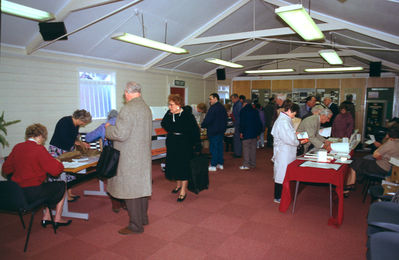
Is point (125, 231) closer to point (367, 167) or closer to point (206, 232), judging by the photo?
point (206, 232)

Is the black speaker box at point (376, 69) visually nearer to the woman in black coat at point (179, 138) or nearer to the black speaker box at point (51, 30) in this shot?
the woman in black coat at point (179, 138)

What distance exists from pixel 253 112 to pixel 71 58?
423cm

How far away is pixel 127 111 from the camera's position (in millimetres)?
2947

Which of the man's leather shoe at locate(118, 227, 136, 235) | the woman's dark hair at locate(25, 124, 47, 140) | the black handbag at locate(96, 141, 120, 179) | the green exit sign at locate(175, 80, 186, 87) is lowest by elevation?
the man's leather shoe at locate(118, 227, 136, 235)

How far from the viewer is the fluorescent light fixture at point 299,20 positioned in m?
3.45

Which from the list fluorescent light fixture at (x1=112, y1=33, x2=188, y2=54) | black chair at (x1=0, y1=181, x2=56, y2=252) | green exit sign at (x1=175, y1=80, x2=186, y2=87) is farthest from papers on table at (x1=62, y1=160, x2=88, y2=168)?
green exit sign at (x1=175, y1=80, x2=186, y2=87)

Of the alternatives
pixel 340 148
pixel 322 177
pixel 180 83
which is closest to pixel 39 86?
pixel 180 83

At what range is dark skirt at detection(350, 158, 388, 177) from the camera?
409 centimetres

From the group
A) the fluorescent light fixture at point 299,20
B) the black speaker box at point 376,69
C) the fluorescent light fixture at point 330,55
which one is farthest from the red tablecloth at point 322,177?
the black speaker box at point 376,69

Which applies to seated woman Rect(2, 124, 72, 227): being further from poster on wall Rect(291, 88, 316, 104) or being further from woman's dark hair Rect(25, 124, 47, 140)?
poster on wall Rect(291, 88, 316, 104)

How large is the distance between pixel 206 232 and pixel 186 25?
521 centimetres

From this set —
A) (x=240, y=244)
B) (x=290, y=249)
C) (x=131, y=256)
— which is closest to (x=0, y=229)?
(x=131, y=256)

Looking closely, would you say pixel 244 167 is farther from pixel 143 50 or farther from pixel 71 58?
pixel 71 58

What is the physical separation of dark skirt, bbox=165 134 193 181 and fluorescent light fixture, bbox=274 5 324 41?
219cm
